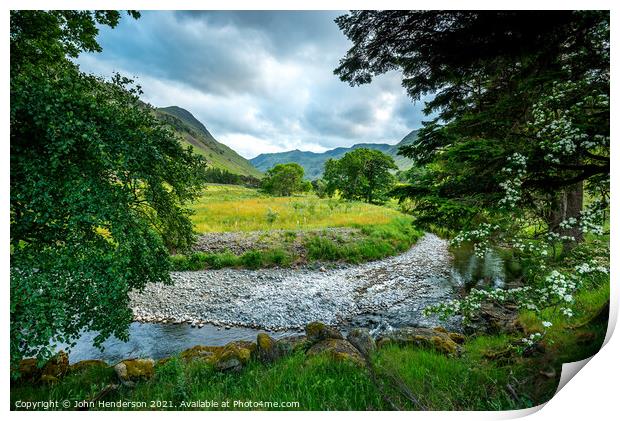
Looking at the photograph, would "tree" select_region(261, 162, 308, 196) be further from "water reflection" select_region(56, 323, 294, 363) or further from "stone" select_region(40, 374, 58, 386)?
"stone" select_region(40, 374, 58, 386)

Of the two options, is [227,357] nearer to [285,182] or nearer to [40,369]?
[40,369]

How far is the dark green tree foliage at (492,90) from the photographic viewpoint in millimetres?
4277

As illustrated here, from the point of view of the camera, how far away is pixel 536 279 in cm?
425

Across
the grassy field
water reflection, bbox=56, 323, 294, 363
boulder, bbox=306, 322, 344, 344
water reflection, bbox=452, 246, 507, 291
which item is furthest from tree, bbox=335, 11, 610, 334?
water reflection, bbox=452, 246, 507, 291

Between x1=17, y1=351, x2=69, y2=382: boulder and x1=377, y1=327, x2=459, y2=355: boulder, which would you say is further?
x1=377, y1=327, x2=459, y2=355: boulder

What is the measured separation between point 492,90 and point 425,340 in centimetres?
533

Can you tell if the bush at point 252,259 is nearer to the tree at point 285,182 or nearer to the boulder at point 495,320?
the boulder at point 495,320

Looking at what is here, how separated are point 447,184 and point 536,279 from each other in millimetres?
2054

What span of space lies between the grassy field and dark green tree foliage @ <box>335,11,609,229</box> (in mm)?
1971

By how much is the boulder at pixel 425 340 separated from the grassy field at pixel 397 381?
0.57 m

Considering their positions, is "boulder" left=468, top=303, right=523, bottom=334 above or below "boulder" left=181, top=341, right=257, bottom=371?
above

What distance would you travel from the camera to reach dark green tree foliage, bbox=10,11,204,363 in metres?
3.74
